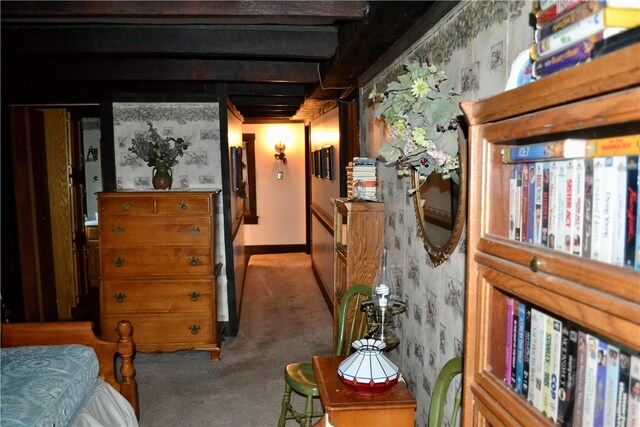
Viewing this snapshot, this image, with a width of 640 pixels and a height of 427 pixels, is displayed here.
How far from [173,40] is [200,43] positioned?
185 millimetres

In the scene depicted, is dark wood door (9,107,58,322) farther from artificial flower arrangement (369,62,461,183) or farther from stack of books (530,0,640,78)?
stack of books (530,0,640,78)

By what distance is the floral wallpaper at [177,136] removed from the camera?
16.1ft

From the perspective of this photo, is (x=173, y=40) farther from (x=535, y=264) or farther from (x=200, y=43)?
(x=535, y=264)

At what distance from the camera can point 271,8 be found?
260 cm

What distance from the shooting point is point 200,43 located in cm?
355

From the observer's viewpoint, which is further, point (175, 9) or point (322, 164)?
point (322, 164)

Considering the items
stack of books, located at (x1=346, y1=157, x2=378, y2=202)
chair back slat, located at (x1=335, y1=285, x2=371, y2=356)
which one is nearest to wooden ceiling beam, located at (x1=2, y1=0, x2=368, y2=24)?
stack of books, located at (x1=346, y1=157, x2=378, y2=202)

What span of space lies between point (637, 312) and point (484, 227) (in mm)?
495

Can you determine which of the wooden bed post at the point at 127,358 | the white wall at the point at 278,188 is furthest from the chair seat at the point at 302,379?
the white wall at the point at 278,188

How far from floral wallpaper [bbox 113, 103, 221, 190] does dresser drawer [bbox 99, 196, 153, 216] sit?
73cm

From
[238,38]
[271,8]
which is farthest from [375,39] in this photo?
[238,38]

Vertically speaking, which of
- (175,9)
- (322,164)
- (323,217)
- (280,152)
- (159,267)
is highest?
(175,9)

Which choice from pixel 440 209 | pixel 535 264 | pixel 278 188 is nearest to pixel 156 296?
pixel 440 209

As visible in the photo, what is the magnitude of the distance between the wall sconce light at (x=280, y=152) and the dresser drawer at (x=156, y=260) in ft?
16.4
